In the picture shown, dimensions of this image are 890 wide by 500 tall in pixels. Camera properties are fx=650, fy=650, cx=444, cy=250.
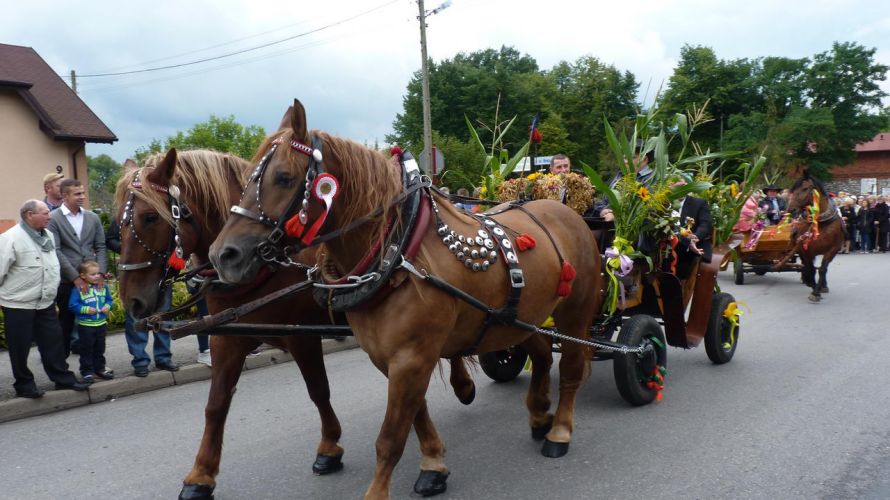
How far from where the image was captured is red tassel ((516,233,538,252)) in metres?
3.59

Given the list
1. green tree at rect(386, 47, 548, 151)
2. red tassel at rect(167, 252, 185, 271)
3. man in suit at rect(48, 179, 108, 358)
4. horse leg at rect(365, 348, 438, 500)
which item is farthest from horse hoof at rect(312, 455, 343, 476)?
green tree at rect(386, 47, 548, 151)

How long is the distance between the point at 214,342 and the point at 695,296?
4.12 m

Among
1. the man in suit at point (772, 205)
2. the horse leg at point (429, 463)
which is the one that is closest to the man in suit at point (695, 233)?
the horse leg at point (429, 463)

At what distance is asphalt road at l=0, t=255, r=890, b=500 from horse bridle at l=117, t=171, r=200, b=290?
1.32 m

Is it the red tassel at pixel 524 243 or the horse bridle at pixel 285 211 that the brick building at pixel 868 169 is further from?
the horse bridle at pixel 285 211

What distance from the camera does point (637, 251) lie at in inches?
206

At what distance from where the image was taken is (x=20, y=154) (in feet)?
62.4

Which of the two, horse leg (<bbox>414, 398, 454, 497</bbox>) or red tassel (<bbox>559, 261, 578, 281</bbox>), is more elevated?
red tassel (<bbox>559, 261, 578, 281</bbox>)

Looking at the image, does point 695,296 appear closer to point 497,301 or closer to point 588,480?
point 588,480

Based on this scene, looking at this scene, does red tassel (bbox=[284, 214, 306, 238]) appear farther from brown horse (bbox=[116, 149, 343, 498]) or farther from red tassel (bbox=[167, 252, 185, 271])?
red tassel (bbox=[167, 252, 185, 271])

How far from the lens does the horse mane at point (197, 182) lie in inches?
139

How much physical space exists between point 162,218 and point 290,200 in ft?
3.68

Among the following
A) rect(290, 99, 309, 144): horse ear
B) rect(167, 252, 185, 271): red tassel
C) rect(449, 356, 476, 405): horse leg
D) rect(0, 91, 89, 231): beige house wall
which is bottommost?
rect(449, 356, 476, 405): horse leg

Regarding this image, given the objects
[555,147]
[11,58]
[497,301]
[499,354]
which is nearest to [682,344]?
[499,354]
